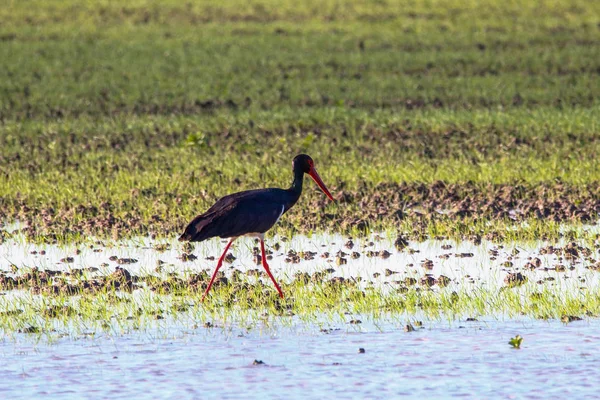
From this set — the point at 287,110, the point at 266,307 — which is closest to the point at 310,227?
the point at 266,307

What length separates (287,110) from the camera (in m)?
22.1

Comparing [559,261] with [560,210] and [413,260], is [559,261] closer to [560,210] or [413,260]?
[413,260]

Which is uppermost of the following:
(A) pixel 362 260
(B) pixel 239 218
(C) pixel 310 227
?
(C) pixel 310 227

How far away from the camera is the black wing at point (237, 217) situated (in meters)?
10.2

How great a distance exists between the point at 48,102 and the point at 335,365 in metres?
16.8

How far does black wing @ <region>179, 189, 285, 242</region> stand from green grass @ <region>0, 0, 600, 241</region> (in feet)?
7.12

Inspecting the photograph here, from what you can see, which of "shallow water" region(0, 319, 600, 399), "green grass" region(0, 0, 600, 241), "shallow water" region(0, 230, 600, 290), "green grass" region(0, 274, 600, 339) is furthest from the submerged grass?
"green grass" region(0, 0, 600, 241)

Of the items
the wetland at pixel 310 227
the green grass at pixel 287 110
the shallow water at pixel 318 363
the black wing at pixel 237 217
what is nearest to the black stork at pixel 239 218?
the black wing at pixel 237 217

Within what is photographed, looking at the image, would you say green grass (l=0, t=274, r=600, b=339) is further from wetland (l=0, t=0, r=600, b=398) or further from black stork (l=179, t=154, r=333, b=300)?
black stork (l=179, t=154, r=333, b=300)

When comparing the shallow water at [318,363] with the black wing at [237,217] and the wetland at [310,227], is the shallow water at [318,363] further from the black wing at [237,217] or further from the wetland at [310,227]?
the black wing at [237,217]

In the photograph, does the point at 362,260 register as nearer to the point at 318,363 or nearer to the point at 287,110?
the point at 318,363

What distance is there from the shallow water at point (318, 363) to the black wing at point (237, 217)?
1296mm

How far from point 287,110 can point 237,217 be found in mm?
11845

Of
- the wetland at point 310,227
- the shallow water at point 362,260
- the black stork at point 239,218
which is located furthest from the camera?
the shallow water at point 362,260
